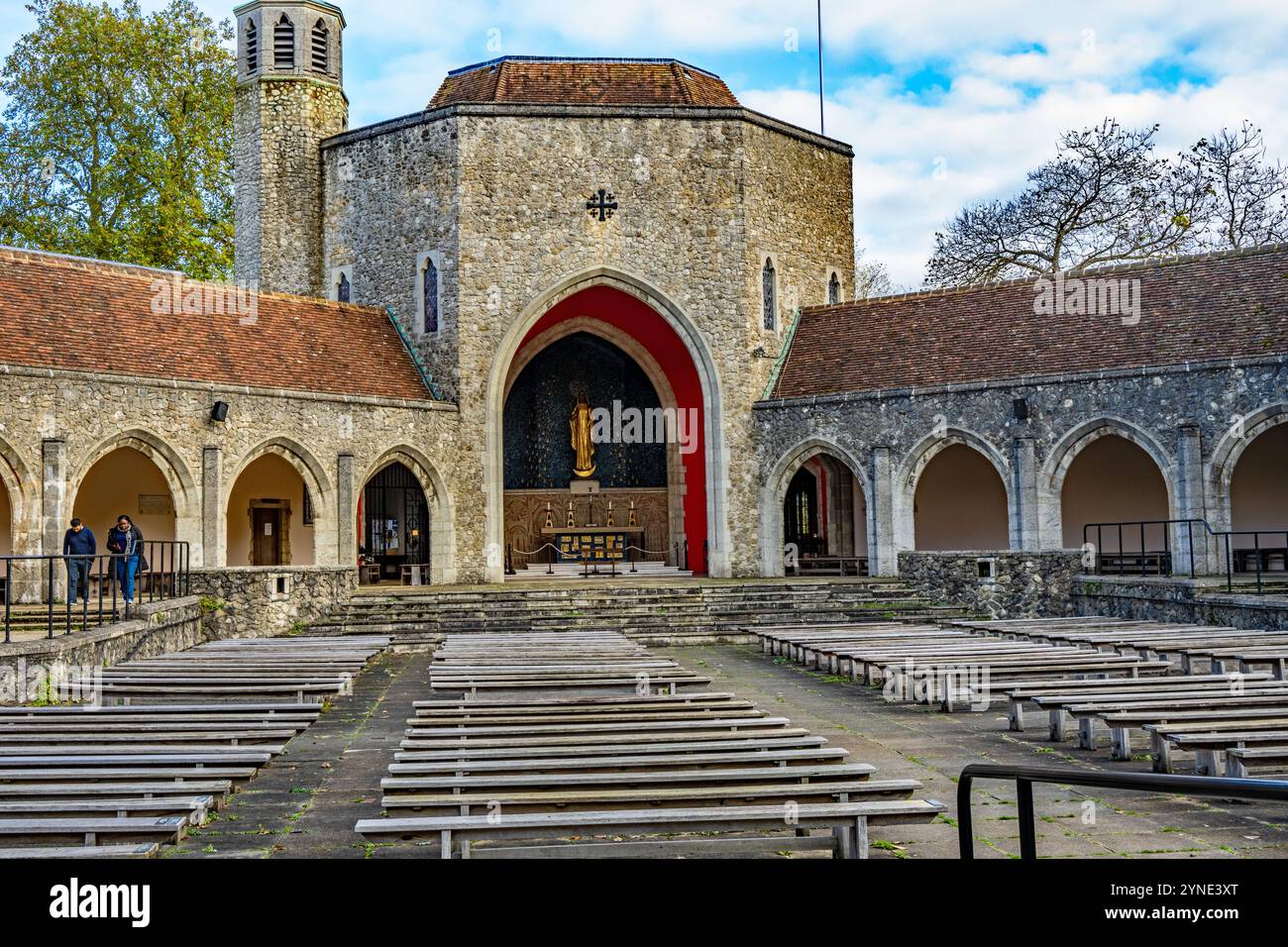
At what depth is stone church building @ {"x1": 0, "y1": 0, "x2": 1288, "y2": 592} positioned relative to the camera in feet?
63.8

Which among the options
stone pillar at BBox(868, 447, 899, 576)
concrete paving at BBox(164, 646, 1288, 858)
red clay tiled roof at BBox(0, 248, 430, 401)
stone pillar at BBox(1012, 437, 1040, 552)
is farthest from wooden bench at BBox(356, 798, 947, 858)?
stone pillar at BBox(868, 447, 899, 576)

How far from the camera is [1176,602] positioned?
16578 mm

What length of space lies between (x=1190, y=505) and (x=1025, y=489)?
258 centimetres

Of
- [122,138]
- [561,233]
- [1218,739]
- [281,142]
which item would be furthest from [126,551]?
[122,138]

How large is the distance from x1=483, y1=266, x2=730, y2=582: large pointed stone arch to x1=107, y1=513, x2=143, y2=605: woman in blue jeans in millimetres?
7075

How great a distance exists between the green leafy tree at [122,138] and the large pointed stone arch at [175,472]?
1394 cm

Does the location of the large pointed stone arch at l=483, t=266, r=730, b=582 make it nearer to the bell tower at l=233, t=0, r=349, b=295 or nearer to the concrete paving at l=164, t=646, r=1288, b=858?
the bell tower at l=233, t=0, r=349, b=295

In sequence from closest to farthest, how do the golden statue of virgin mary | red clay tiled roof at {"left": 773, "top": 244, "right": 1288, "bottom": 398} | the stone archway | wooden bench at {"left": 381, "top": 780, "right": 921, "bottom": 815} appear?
wooden bench at {"left": 381, "top": 780, "right": 921, "bottom": 815} < the stone archway < red clay tiled roof at {"left": 773, "top": 244, "right": 1288, "bottom": 398} < the golden statue of virgin mary

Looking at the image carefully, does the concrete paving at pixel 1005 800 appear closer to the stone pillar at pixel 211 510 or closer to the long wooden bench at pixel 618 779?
the long wooden bench at pixel 618 779

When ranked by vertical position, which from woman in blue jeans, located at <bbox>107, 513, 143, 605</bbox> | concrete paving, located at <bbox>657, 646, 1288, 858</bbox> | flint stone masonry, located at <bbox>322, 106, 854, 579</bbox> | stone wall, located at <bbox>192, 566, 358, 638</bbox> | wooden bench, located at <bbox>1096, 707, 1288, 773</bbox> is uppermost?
flint stone masonry, located at <bbox>322, 106, 854, 579</bbox>

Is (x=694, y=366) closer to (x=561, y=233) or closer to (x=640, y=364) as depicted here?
(x=640, y=364)

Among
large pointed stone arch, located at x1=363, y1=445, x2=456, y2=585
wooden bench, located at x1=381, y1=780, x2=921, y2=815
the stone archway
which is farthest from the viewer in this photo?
large pointed stone arch, located at x1=363, y1=445, x2=456, y2=585

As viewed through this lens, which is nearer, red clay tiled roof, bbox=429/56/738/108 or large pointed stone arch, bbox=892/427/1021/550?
large pointed stone arch, bbox=892/427/1021/550
